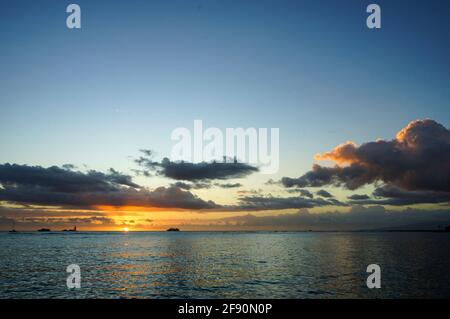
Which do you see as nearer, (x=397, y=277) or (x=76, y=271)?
(x=397, y=277)

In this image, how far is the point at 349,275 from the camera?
2360 inches

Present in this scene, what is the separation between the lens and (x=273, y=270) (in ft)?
219
